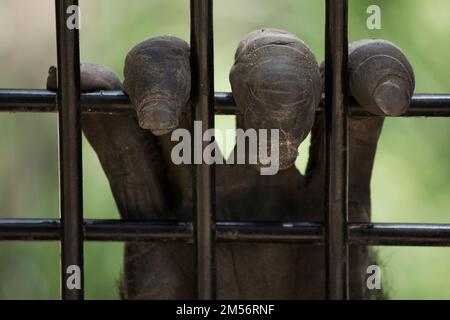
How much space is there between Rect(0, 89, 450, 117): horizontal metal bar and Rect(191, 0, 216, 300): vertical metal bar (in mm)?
27

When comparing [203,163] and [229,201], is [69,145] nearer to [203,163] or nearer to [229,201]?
[203,163]

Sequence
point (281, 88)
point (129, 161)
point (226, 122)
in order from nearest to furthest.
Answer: point (281, 88) < point (129, 161) < point (226, 122)

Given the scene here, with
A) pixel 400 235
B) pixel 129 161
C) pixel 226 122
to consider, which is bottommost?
pixel 400 235

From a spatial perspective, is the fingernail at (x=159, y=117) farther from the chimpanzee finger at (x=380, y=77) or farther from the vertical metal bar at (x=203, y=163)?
the chimpanzee finger at (x=380, y=77)

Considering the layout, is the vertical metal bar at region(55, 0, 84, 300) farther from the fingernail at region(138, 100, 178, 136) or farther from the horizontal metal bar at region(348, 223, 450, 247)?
the horizontal metal bar at region(348, 223, 450, 247)

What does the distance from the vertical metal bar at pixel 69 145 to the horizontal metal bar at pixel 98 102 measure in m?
0.02

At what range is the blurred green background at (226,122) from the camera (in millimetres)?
2223

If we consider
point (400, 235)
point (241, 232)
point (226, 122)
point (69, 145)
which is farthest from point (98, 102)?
point (226, 122)

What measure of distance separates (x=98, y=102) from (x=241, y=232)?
17cm

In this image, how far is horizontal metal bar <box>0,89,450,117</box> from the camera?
0.76 meters

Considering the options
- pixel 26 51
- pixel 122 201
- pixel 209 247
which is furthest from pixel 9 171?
pixel 209 247

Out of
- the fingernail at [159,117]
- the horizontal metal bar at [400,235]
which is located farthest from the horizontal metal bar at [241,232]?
the fingernail at [159,117]

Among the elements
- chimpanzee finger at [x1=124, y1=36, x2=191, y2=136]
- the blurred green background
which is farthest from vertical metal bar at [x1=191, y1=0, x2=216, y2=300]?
the blurred green background

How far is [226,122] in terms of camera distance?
2086 millimetres
